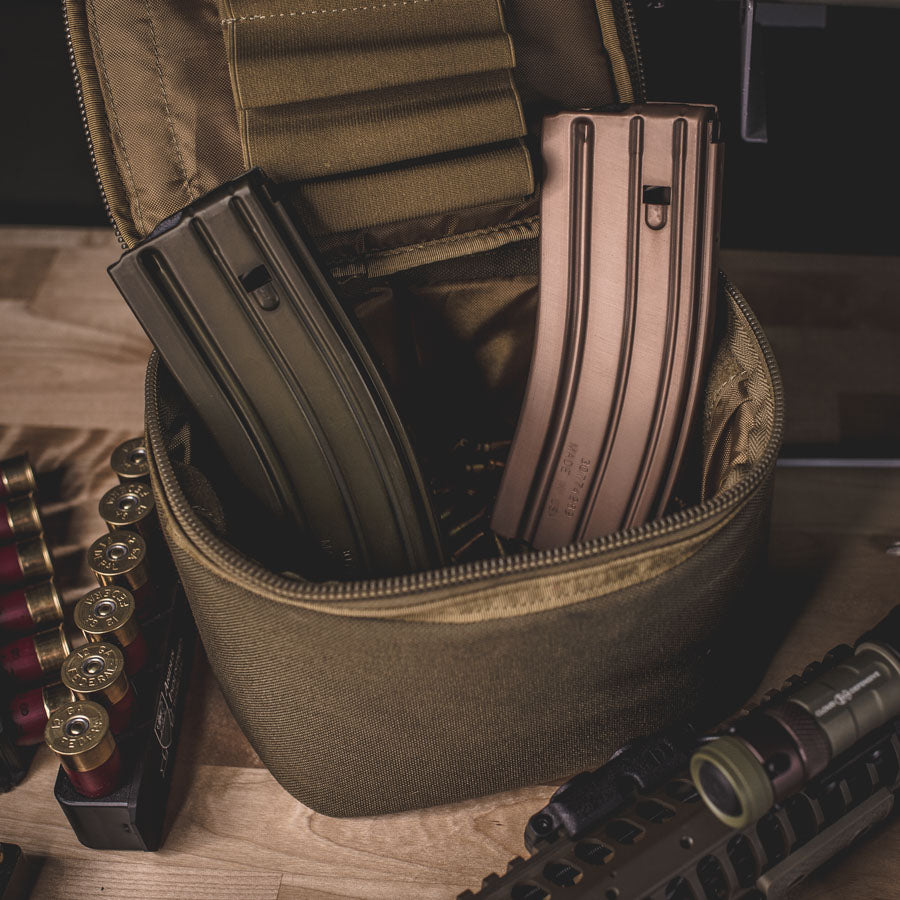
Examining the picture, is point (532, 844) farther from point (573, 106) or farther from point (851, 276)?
point (851, 276)

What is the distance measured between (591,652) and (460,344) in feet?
1.46

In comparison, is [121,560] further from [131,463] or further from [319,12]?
[319,12]

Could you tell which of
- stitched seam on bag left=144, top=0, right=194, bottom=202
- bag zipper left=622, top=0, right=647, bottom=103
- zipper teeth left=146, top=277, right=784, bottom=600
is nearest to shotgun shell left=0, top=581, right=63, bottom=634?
zipper teeth left=146, top=277, right=784, bottom=600

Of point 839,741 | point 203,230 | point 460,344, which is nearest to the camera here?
point 839,741

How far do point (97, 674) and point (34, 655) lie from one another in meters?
0.15

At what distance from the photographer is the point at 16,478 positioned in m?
1.04

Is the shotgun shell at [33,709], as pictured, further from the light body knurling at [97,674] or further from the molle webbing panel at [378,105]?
the molle webbing panel at [378,105]

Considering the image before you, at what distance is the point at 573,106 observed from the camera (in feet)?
2.98

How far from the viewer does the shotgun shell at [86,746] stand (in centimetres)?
75

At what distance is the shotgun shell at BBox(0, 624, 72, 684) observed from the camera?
2.95ft

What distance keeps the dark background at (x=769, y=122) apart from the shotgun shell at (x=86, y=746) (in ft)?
2.98

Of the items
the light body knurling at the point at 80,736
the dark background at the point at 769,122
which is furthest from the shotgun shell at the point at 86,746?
the dark background at the point at 769,122

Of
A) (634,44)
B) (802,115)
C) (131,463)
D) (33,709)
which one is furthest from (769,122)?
(33,709)

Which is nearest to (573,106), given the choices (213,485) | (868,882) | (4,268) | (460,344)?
(460,344)
